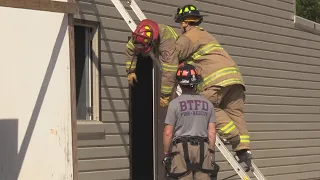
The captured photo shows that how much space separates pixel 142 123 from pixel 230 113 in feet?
9.02

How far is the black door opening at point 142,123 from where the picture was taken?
28.6ft

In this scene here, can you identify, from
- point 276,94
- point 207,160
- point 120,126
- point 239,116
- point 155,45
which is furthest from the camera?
point 276,94

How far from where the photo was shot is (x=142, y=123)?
29.4 feet

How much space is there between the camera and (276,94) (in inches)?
424

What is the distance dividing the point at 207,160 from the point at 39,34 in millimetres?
1955

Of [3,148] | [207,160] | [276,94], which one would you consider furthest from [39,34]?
[276,94]

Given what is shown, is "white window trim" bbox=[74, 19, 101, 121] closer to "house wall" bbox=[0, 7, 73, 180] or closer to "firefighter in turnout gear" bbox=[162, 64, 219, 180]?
"house wall" bbox=[0, 7, 73, 180]

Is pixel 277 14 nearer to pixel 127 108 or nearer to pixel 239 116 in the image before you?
pixel 127 108

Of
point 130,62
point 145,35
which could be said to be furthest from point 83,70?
point 145,35

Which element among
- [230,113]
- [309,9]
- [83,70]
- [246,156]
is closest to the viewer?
[246,156]

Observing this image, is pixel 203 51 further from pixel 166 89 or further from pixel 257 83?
pixel 257 83

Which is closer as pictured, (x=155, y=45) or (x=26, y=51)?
(x=26, y=51)

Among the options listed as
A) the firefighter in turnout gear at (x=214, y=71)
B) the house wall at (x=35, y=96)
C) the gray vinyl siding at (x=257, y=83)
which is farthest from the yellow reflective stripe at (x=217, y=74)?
the gray vinyl siding at (x=257, y=83)

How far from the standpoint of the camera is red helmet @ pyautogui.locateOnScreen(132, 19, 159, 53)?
5.80m
